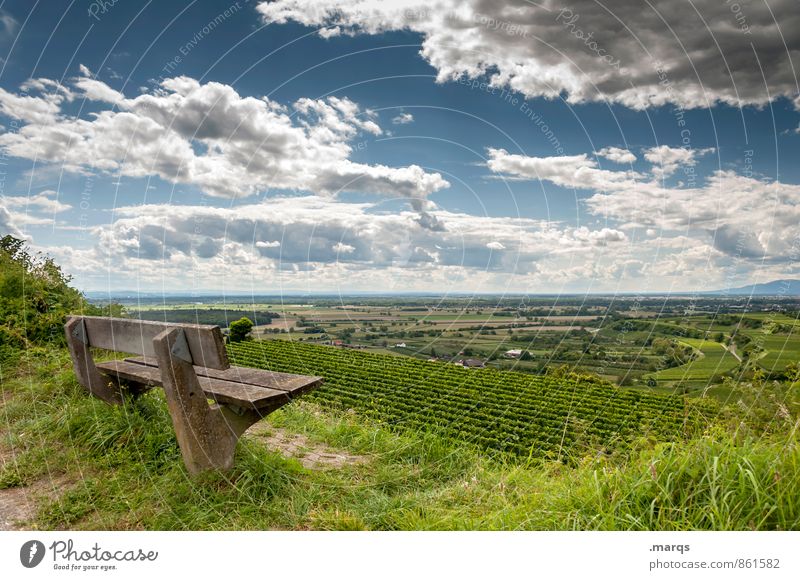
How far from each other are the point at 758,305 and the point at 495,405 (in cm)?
1249

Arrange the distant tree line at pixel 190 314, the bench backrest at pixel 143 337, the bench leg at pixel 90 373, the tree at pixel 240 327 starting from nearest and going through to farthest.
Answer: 1. the bench backrest at pixel 143 337
2. the distant tree line at pixel 190 314
3. the bench leg at pixel 90 373
4. the tree at pixel 240 327

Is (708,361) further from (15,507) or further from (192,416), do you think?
(15,507)

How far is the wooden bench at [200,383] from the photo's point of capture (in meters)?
2.65

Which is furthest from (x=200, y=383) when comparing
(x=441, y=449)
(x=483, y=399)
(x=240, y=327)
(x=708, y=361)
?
(x=240, y=327)

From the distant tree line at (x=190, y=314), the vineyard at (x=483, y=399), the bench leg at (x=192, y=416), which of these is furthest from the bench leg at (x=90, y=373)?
the vineyard at (x=483, y=399)

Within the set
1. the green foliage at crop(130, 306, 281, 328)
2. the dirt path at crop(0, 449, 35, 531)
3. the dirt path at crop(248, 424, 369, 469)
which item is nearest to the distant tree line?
the green foliage at crop(130, 306, 281, 328)

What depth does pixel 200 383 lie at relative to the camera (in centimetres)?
318

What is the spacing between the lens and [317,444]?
4.21 meters

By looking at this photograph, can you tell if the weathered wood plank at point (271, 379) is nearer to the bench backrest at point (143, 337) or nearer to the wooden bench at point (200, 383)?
the wooden bench at point (200, 383)

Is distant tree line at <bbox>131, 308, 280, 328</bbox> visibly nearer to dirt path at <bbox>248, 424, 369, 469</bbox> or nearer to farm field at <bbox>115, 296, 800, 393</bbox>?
farm field at <bbox>115, 296, 800, 393</bbox>

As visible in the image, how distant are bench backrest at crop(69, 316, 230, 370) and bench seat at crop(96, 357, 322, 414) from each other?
0.31 m

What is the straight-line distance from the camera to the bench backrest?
2.59 metres

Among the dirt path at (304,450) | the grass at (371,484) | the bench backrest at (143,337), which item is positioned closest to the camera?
the grass at (371,484)
